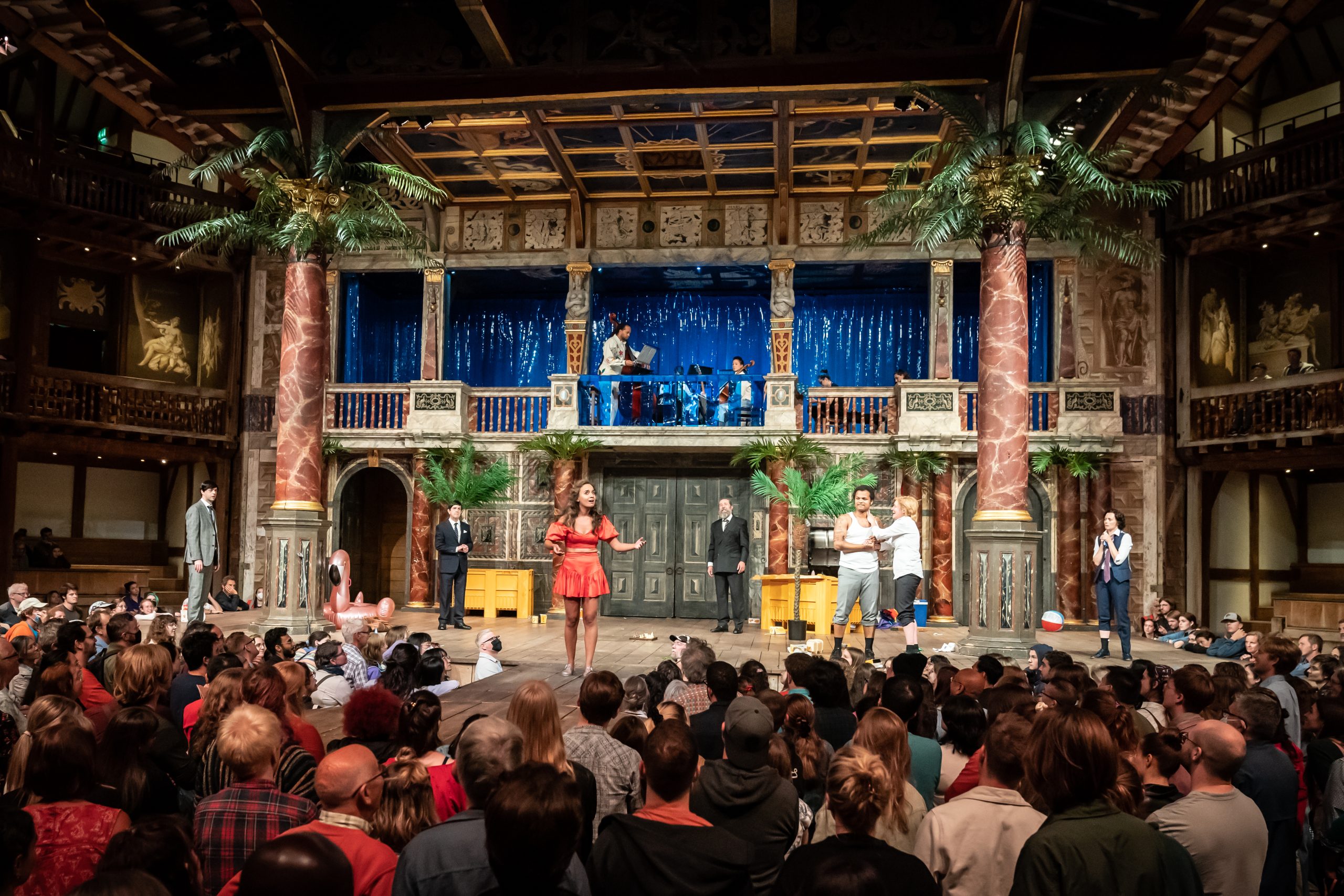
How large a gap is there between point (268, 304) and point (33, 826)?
16.6 m

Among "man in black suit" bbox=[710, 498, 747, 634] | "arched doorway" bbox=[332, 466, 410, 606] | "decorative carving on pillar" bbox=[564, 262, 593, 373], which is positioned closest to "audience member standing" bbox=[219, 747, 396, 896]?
"man in black suit" bbox=[710, 498, 747, 634]

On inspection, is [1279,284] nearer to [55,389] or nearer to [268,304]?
[268,304]

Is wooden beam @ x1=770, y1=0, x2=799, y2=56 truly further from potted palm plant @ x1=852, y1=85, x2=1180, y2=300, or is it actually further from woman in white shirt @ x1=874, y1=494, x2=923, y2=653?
woman in white shirt @ x1=874, y1=494, x2=923, y2=653

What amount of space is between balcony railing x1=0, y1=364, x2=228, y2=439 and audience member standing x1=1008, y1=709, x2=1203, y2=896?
16.5m

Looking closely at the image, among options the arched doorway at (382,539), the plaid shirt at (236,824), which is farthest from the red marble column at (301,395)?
the plaid shirt at (236,824)

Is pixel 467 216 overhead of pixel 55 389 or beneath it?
overhead

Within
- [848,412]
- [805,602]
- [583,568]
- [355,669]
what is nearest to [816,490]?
[805,602]

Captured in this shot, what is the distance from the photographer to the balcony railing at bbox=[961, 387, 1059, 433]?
15.6m

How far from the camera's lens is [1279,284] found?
55.5ft

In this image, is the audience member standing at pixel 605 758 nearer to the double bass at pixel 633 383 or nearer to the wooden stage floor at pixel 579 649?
the wooden stage floor at pixel 579 649

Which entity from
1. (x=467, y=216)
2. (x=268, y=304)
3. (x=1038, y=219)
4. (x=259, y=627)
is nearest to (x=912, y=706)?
(x=1038, y=219)

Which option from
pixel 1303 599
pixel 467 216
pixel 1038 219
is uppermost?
pixel 467 216

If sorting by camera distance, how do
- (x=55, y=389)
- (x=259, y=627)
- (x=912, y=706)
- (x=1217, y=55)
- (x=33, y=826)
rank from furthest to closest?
1. (x=55, y=389)
2. (x=1217, y=55)
3. (x=259, y=627)
4. (x=912, y=706)
5. (x=33, y=826)

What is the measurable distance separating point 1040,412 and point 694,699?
12.0 meters
